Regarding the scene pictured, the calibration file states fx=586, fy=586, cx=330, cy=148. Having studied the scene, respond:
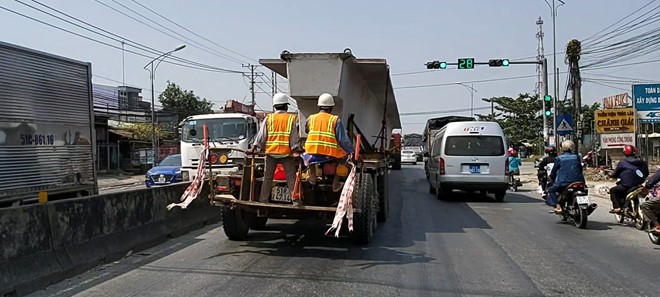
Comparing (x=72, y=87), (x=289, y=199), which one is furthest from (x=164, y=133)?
(x=289, y=199)

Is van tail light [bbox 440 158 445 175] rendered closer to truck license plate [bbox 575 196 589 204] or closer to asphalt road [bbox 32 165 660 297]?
asphalt road [bbox 32 165 660 297]

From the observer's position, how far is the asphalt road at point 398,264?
20.4 ft

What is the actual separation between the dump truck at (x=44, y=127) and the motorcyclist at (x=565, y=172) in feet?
29.4

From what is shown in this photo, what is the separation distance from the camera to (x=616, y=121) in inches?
1041

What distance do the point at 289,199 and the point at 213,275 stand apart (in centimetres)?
179

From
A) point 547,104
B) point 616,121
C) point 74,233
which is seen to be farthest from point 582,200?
point 616,121

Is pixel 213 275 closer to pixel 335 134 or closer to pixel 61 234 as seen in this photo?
pixel 61 234

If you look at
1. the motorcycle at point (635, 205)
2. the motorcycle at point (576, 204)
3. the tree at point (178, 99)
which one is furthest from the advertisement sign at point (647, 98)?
the tree at point (178, 99)

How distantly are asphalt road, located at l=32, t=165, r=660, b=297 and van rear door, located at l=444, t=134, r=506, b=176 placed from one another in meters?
4.68

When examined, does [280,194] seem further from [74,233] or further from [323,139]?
[74,233]

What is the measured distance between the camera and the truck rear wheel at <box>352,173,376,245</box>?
843 centimetres

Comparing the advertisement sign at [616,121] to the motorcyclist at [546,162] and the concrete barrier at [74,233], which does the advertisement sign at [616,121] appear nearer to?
the motorcyclist at [546,162]

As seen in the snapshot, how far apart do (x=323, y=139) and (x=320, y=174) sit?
23.3 inches

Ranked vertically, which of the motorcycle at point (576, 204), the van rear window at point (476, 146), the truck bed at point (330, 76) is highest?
the truck bed at point (330, 76)
